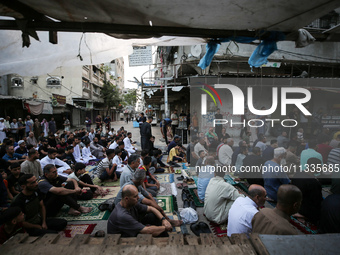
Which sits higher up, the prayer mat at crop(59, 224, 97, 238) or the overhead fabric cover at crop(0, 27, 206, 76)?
the overhead fabric cover at crop(0, 27, 206, 76)

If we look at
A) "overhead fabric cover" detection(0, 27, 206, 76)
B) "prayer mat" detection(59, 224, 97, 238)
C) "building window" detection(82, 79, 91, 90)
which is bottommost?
"prayer mat" detection(59, 224, 97, 238)

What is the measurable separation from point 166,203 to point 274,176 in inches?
102

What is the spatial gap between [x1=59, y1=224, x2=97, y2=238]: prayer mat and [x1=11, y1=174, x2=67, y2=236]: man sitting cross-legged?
0.12 meters

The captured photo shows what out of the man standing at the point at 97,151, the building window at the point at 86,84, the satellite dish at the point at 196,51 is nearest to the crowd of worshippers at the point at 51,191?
the man standing at the point at 97,151

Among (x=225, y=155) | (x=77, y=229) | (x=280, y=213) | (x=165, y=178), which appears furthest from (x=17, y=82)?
(x=280, y=213)

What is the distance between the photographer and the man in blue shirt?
4383 mm

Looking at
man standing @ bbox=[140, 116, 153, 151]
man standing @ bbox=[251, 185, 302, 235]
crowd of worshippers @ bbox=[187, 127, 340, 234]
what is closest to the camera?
man standing @ bbox=[251, 185, 302, 235]

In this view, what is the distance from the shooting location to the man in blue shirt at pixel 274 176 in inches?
173

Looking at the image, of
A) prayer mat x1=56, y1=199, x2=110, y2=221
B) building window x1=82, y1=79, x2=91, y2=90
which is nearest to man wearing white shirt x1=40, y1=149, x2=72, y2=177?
prayer mat x1=56, y1=199, x2=110, y2=221

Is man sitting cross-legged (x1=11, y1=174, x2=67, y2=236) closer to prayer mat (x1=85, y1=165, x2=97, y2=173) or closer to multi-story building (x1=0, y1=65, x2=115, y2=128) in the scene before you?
prayer mat (x1=85, y1=165, x2=97, y2=173)

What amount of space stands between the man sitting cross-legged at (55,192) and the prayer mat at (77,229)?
1.37 ft

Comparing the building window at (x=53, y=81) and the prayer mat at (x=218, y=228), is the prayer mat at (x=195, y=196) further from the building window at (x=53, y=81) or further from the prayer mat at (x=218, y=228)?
the building window at (x=53, y=81)

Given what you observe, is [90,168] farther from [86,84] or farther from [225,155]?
[86,84]

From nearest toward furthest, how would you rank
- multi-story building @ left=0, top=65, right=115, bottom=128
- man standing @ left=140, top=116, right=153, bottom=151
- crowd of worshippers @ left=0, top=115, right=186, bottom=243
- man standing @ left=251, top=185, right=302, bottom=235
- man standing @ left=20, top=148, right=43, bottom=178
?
man standing @ left=251, top=185, right=302, bottom=235
crowd of worshippers @ left=0, top=115, right=186, bottom=243
man standing @ left=20, top=148, right=43, bottom=178
man standing @ left=140, top=116, right=153, bottom=151
multi-story building @ left=0, top=65, right=115, bottom=128
